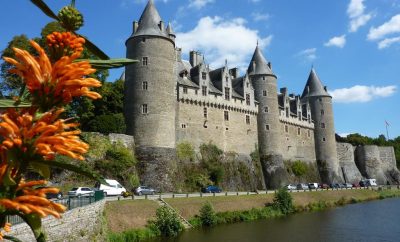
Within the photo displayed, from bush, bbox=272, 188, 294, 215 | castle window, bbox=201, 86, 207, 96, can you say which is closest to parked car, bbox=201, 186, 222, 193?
bush, bbox=272, 188, 294, 215

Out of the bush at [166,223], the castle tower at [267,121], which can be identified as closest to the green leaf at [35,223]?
the bush at [166,223]

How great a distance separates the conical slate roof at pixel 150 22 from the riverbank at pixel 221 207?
18488mm

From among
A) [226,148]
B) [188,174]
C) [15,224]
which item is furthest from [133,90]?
[15,224]

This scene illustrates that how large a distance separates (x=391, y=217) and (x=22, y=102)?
3860 centimetres

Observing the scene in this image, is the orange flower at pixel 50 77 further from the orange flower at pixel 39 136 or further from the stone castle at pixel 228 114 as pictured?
the stone castle at pixel 228 114

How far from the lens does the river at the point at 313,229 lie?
84.7 ft

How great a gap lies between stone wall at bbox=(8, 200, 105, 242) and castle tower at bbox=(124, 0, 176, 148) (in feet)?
52.5

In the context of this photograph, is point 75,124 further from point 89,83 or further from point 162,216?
point 162,216

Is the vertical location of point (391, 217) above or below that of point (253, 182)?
below

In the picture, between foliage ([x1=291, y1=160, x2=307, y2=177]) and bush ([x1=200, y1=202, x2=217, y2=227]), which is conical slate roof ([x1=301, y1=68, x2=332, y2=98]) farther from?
bush ([x1=200, y1=202, x2=217, y2=227])

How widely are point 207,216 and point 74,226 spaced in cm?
1382

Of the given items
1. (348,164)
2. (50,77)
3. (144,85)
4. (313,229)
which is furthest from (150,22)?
(348,164)

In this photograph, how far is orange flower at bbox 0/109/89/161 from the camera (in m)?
1.67

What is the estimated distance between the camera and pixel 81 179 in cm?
3145
